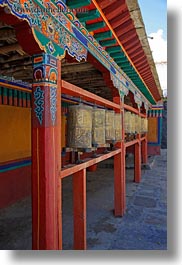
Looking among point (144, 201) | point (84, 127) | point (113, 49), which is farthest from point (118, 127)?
point (144, 201)

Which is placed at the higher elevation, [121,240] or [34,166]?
[34,166]

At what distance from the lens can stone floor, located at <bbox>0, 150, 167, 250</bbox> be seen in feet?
10.7

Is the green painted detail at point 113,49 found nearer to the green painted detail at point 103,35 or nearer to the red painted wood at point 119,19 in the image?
the green painted detail at point 103,35

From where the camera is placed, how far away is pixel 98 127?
10.0 ft

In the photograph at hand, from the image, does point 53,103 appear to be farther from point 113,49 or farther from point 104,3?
point 113,49

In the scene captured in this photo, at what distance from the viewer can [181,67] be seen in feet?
5.82

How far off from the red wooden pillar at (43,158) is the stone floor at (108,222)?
1.39 m

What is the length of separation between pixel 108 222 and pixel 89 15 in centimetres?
310

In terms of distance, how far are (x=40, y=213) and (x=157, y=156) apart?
11599 millimetres

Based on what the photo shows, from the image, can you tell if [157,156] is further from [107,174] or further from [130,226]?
[130,226]

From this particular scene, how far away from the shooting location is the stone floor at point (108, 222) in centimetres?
328

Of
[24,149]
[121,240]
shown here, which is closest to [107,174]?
[24,149]

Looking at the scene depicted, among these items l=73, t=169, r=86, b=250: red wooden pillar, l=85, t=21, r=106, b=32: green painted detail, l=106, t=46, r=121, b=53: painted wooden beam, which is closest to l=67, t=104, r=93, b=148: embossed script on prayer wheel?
l=73, t=169, r=86, b=250: red wooden pillar

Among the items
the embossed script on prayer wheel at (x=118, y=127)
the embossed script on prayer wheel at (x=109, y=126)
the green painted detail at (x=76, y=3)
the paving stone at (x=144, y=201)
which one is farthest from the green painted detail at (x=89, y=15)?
the paving stone at (x=144, y=201)
